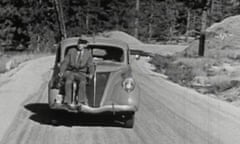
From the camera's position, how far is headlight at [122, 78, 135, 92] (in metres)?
12.2

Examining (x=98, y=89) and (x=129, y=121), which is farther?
(x=129, y=121)

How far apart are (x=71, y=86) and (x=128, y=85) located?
1.24 m

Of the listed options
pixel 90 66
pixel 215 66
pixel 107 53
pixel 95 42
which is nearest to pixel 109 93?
pixel 90 66

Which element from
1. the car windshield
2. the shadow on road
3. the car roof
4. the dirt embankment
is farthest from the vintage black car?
the dirt embankment

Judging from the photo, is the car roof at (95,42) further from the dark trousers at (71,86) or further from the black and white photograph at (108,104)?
the dark trousers at (71,86)

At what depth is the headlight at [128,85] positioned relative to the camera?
1224 centimetres

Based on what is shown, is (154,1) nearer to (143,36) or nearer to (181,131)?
(143,36)

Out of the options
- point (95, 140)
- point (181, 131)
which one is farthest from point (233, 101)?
point (95, 140)

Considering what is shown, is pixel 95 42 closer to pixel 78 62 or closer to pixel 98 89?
pixel 78 62

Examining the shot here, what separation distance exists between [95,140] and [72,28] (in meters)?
71.4

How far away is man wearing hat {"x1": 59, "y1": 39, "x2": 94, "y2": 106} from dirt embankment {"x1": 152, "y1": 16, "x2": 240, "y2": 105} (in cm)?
720

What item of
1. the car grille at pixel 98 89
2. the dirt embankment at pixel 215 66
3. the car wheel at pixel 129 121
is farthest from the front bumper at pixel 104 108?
the dirt embankment at pixel 215 66

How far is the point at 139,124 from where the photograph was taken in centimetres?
1302

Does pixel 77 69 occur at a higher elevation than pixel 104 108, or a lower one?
higher
